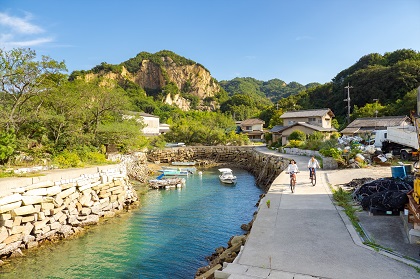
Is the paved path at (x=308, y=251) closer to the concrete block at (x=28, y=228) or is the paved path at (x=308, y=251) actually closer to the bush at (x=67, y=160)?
the concrete block at (x=28, y=228)

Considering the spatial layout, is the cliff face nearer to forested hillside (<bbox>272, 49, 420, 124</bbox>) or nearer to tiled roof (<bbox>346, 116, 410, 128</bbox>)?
forested hillside (<bbox>272, 49, 420, 124</bbox>)

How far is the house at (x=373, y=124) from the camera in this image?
3403 centimetres

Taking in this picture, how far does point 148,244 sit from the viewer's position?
38.2ft

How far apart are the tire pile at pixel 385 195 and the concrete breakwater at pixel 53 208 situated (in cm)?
1158

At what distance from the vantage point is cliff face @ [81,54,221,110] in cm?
11200

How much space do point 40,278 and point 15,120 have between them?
9.96 meters

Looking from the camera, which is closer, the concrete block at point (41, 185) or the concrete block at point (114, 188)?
the concrete block at point (41, 185)

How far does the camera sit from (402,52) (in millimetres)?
63469

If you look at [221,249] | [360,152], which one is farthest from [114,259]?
[360,152]

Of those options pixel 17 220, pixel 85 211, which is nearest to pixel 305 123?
pixel 85 211

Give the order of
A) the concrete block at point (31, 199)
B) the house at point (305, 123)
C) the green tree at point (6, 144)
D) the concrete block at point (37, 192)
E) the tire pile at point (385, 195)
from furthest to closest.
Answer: the house at point (305, 123) < the green tree at point (6, 144) < the concrete block at point (37, 192) < the concrete block at point (31, 199) < the tire pile at point (385, 195)

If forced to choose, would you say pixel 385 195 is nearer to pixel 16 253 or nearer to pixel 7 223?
pixel 16 253

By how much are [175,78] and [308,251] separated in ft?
388

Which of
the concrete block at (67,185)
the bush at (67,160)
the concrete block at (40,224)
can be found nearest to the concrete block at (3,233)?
the concrete block at (40,224)
